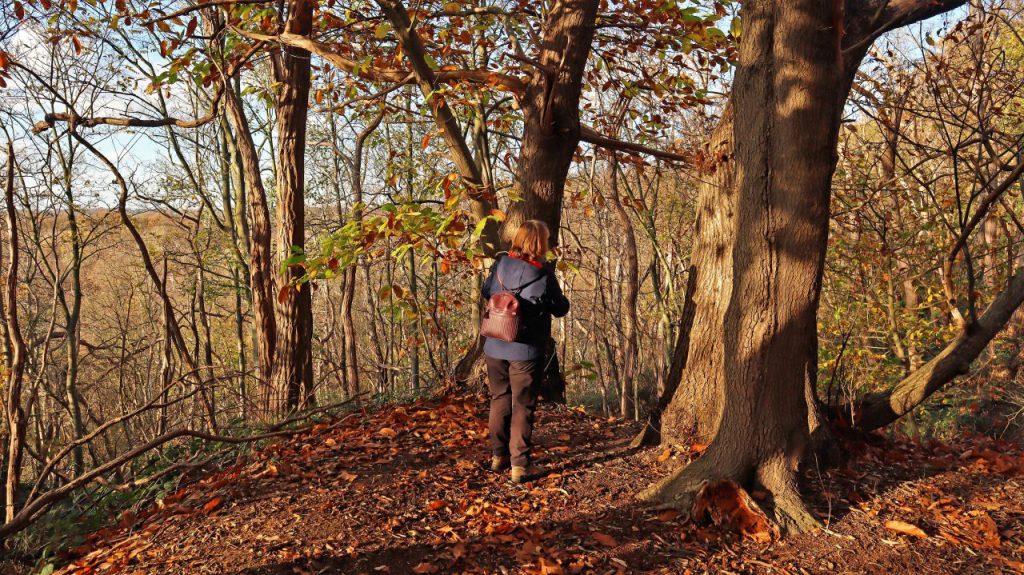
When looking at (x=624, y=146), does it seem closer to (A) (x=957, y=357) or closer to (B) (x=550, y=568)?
(A) (x=957, y=357)

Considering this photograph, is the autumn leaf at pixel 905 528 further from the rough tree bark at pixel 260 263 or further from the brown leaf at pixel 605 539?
the rough tree bark at pixel 260 263

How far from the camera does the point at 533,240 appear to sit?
4.26 m

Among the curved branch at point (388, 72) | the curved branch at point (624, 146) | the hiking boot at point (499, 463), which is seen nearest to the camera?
the hiking boot at point (499, 463)

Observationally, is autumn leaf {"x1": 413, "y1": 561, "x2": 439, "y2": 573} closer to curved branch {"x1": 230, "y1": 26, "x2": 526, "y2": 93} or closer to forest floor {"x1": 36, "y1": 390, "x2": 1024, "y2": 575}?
forest floor {"x1": 36, "y1": 390, "x2": 1024, "y2": 575}

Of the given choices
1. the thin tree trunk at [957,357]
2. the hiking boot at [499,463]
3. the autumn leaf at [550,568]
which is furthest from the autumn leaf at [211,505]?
the thin tree trunk at [957,357]

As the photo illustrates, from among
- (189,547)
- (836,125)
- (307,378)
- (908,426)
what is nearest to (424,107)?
(307,378)

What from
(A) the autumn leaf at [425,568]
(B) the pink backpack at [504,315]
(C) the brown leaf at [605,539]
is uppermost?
(B) the pink backpack at [504,315]

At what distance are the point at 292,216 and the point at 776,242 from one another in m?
4.73

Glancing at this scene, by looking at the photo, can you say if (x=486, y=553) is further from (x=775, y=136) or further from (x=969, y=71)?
(x=969, y=71)

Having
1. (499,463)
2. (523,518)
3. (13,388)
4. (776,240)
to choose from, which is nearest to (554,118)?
(776,240)

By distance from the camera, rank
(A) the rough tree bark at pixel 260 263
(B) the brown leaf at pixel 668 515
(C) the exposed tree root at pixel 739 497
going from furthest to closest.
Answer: (A) the rough tree bark at pixel 260 263 < (B) the brown leaf at pixel 668 515 < (C) the exposed tree root at pixel 739 497

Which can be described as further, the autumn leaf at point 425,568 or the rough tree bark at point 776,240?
the rough tree bark at point 776,240

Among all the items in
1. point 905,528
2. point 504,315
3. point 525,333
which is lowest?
point 905,528

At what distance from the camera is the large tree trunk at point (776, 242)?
3629 mm
